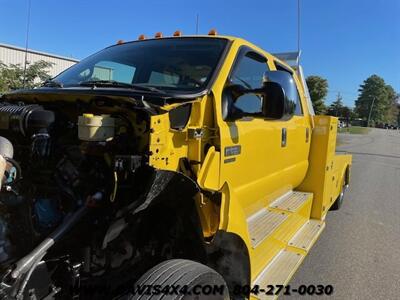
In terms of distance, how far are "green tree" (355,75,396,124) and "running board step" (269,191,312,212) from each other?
122886 mm

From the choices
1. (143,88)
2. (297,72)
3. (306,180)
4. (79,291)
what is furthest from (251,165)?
(297,72)

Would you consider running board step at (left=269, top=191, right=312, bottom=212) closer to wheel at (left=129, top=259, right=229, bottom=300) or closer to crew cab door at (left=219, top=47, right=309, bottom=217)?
crew cab door at (left=219, top=47, right=309, bottom=217)

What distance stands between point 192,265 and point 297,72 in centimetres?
400

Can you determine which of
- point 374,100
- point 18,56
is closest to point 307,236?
point 18,56

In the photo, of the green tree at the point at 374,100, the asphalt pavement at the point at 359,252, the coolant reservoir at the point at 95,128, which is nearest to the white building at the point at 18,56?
the asphalt pavement at the point at 359,252

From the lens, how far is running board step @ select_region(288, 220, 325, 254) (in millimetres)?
4211

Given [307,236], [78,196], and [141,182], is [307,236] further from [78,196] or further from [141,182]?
[78,196]

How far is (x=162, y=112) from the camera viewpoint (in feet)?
7.63

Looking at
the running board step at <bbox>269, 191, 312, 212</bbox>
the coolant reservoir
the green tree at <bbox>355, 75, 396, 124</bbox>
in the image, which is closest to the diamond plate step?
the running board step at <bbox>269, 191, 312, 212</bbox>

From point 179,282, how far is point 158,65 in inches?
73.7

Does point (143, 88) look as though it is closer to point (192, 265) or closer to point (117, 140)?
point (117, 140)

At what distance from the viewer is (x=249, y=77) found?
3.61m

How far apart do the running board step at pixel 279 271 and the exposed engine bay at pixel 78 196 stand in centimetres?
83

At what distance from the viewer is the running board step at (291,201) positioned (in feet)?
14.7
